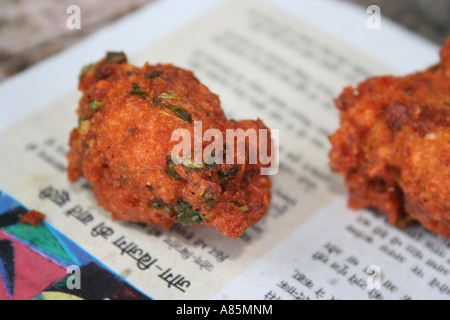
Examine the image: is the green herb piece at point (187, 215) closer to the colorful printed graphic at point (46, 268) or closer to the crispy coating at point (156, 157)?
the crispy coating at point (156, 157)

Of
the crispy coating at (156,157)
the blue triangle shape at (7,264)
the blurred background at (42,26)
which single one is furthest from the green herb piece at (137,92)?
the blurred background at (42,26)

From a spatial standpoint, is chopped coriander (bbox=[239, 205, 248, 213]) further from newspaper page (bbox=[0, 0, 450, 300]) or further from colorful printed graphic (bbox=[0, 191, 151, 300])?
colorful printed graphic (bbox=[0, 191, 151, 300])

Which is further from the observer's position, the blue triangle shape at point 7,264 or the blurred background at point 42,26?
the blurred background at point 42,26

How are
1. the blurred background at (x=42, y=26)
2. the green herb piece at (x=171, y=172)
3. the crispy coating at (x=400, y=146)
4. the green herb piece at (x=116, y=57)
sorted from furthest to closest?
the blurred background at (x=42, y=26), the green herb piece at (x=116, y=57), the crispy coating at (x=400, y=146), the green herb piece at (x=171, y=172)

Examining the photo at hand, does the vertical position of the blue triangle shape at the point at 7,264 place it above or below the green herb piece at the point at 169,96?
below

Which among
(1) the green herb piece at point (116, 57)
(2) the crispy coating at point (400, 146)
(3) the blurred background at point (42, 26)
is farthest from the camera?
(3) the blurred background at point (42, 26)

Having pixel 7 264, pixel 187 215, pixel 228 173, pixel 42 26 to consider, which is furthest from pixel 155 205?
pixel 42 26

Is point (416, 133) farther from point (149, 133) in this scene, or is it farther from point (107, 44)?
point (107, 44)

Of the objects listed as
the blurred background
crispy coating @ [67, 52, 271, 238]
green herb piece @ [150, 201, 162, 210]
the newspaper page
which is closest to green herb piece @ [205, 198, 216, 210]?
crispy coating @ [67, 52, 271, 238]
